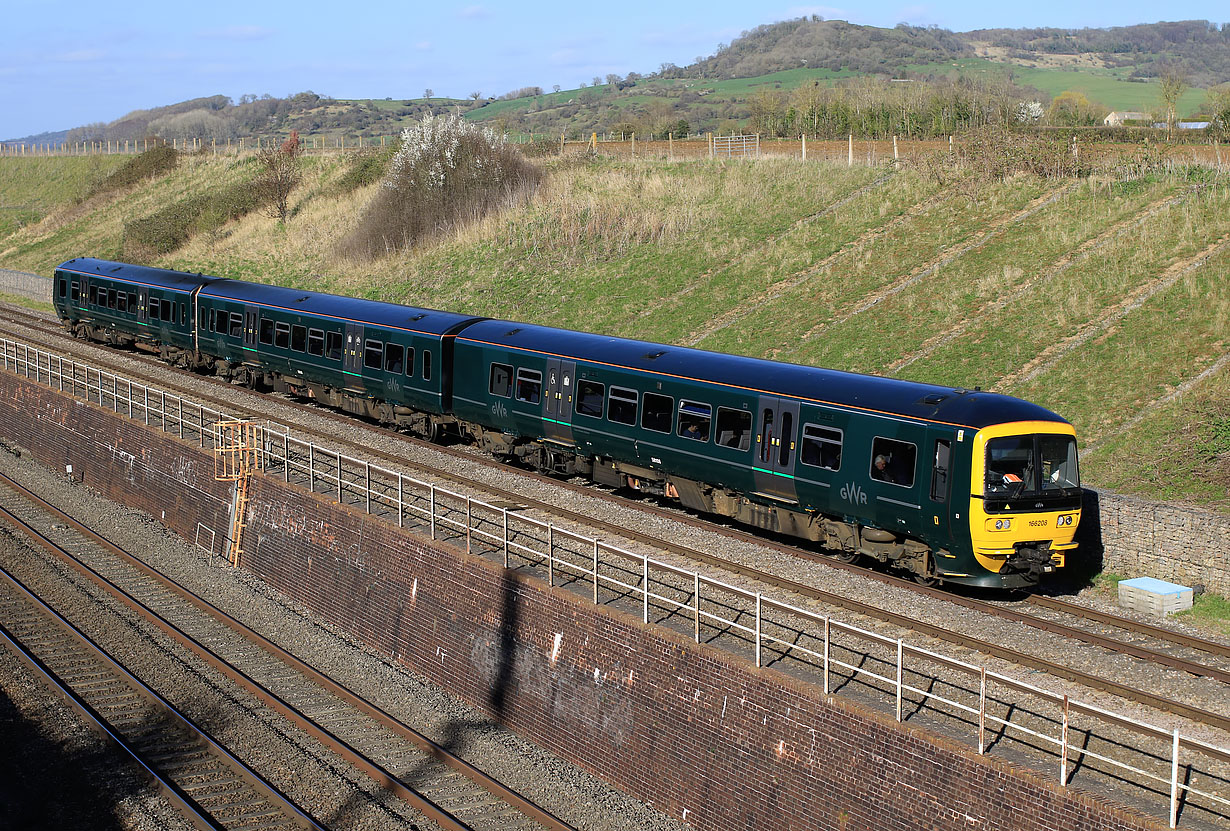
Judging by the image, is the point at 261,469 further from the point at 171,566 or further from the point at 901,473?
the point at 901,473

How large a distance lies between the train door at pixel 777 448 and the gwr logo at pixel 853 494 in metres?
1.10

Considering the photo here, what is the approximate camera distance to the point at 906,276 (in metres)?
34.8

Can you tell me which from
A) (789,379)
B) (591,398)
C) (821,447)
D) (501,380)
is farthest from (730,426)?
(501,380)

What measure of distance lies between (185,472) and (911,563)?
17.4 metres

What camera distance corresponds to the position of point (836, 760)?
483 inches

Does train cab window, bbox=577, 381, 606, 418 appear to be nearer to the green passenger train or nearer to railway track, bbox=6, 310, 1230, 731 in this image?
the green passenger train

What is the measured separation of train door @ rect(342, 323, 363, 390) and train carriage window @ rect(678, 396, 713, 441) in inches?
463

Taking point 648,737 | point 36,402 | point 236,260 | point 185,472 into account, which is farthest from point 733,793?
point 236,260

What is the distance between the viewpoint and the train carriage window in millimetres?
20547

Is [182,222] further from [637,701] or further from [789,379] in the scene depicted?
[637,701]

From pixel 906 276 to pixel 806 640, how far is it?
73.1ft

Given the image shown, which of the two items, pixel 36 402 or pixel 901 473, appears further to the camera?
pixel 36 402

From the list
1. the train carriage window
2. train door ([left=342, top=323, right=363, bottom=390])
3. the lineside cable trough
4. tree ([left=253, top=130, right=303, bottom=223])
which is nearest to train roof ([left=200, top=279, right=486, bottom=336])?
train door ([left=342, top=323, right=363, bottom=390])

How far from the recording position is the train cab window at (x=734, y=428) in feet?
64.6
